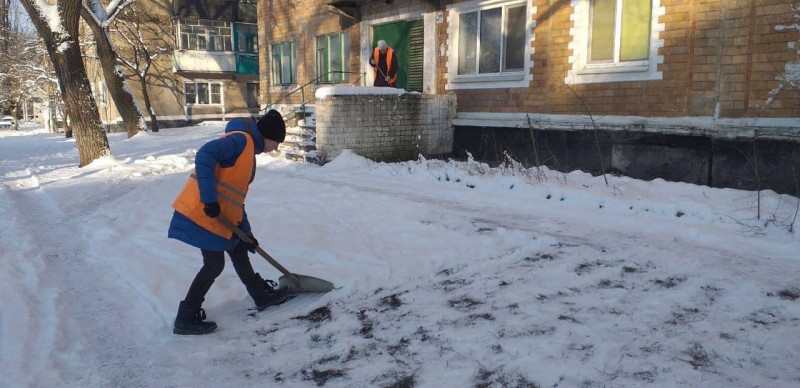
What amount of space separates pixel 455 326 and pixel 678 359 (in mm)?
1332

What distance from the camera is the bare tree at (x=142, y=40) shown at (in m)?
29.3

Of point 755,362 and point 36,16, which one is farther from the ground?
point 36,16

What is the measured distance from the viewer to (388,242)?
20.2 feet

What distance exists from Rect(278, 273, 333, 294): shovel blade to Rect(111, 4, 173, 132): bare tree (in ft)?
85.6

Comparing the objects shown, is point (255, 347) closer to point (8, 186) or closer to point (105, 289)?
point (105, 289)

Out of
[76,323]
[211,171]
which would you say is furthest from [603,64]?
[76,323]

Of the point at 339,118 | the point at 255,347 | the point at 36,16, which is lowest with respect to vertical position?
the point at 255,347

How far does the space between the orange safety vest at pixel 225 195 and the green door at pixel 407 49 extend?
10316 millimetres

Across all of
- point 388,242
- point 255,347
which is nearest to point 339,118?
point 388,242

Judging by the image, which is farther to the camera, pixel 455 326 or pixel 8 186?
pixel 8 186

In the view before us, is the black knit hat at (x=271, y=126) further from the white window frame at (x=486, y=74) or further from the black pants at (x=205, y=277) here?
the white window frame at (x=486, y=74)

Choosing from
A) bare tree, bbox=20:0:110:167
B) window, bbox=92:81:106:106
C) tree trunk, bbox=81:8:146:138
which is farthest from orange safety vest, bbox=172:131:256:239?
window, bbox=92:81:106:106

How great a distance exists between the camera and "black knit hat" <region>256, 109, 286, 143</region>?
13.6ft

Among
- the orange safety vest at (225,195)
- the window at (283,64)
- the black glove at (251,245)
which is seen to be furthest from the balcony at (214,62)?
the orange safety vest at (225,195)
